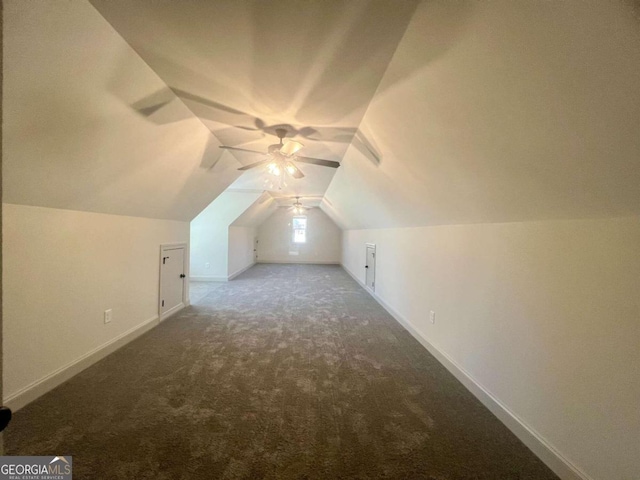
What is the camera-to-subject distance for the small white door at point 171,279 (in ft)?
13.6

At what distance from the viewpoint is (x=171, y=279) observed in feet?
14.5

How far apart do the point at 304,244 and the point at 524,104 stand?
10.6m

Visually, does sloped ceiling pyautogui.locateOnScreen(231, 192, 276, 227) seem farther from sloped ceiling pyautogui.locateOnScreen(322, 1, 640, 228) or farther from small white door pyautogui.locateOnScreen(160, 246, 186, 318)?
sloped ceiling pyautogui.locateOnScreen(322, 1, 640, 228)

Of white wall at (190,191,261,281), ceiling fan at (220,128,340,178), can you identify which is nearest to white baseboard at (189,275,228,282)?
white wall at (190,191,261,281)

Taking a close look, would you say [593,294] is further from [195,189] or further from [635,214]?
[195,189]

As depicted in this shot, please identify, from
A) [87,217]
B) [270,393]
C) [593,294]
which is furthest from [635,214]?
[87,217]

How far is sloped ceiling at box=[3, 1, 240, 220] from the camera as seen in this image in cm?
143

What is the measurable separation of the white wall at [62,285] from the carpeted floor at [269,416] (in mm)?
280

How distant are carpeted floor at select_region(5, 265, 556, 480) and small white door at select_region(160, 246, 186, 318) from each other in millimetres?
876

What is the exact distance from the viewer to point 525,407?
1943mm

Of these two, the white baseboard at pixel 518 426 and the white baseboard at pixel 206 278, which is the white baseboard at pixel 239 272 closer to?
the white baseboard at pixel 206 278

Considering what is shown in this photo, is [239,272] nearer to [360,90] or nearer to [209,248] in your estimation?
[209,248]

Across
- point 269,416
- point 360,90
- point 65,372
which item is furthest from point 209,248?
point 360,90

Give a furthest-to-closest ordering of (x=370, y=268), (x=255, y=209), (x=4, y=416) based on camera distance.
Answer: (x=255, y=209)
(x=370, y=268)
(x=4, y=416)
